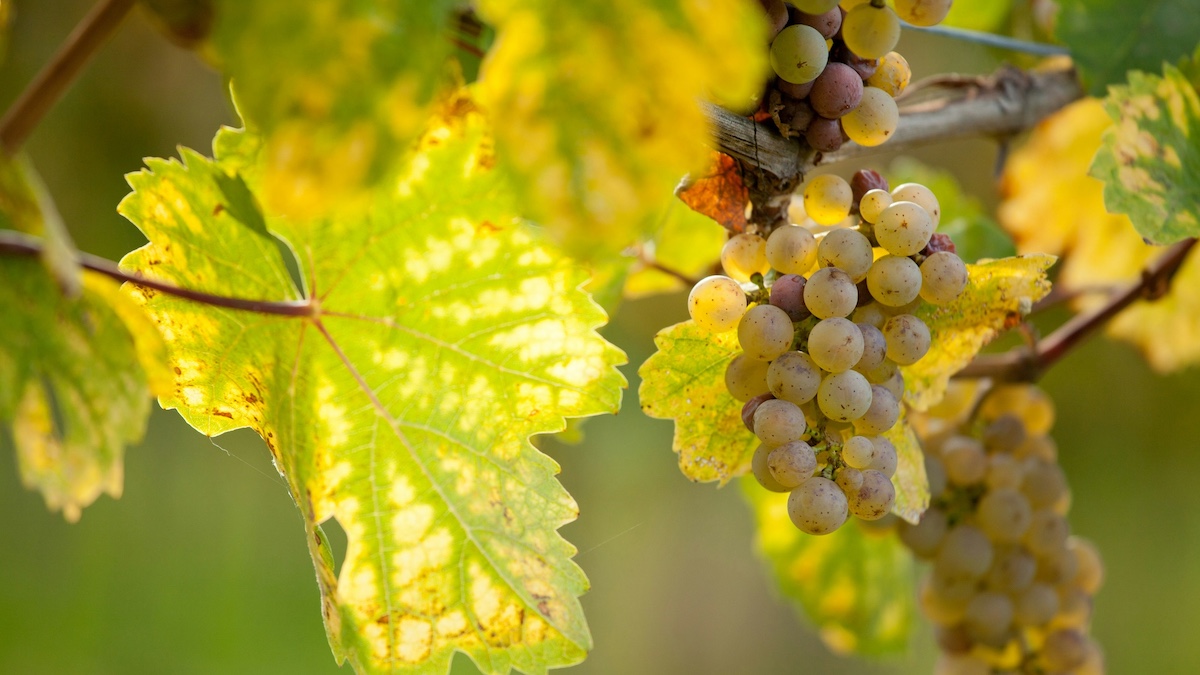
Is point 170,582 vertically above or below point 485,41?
below

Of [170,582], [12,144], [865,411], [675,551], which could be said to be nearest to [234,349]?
[12,144]

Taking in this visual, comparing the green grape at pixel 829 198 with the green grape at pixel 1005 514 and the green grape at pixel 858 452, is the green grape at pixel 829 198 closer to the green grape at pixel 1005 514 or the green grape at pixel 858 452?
the green grape at pixel 858 452

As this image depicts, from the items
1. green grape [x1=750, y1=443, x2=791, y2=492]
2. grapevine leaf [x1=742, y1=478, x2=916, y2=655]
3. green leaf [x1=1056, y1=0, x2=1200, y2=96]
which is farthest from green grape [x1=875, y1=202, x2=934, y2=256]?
grapevine leaf [x1=742, y1=478, x2=916, y2=655]

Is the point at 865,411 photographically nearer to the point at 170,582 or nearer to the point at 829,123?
the point at 829,123

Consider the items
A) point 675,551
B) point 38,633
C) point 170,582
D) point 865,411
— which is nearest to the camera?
point 865,411

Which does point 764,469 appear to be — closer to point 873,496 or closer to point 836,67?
point 873,496

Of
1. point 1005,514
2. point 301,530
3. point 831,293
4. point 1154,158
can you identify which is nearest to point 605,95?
point 831,293

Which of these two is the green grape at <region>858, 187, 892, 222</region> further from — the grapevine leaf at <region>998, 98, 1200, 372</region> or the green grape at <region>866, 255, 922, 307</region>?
the grapevine leaf at <region>998, 98, 1200, 372</region>
